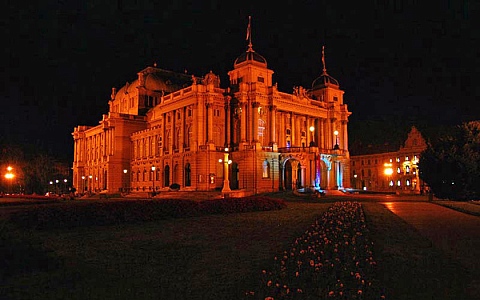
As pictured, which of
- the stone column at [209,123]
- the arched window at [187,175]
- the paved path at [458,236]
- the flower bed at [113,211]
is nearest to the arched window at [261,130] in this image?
the stone column at [209,123]

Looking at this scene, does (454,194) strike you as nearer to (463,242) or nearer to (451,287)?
(463,242)

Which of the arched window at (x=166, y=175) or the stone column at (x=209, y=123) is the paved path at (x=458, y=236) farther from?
the arched window at (x=166, y=175)

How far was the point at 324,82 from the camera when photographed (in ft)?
322

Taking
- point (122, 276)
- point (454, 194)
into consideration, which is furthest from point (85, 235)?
point (454, 194)

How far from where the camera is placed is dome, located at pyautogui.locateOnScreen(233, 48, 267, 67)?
82.9 metres

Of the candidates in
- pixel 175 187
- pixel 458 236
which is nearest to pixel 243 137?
pixel 175 187

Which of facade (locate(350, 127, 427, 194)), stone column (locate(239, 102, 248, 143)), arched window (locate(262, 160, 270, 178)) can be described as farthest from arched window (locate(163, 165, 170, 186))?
facade (locate(350, 127, 427, 194))

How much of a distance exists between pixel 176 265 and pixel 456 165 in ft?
132

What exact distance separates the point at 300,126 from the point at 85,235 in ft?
239

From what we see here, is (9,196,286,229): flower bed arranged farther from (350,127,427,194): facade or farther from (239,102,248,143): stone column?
(350,127,427,194): facade

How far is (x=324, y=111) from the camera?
9525 centimetres

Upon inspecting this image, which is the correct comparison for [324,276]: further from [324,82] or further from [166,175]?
[324,82]

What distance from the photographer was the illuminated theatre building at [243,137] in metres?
79.1

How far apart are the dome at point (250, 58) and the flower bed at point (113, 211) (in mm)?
50415
